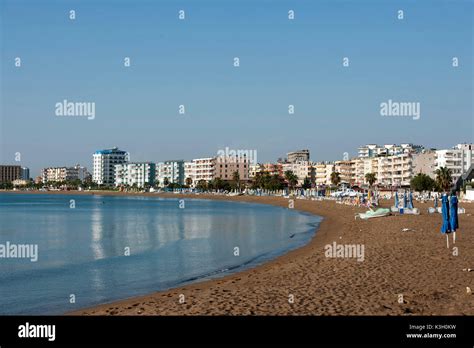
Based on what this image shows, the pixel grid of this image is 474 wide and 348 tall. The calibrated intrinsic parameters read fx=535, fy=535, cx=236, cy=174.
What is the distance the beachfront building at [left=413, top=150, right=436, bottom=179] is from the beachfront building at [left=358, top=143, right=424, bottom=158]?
646 inches

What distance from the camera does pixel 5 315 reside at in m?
14.3

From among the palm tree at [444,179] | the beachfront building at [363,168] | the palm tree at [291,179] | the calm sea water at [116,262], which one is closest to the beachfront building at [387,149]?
the beachfront building at [363,168]

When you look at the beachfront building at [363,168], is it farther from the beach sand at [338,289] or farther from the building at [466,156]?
the beach sand at [338,289]

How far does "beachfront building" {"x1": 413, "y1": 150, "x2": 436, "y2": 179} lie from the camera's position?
130250mm

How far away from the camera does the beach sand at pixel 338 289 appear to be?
450 inches

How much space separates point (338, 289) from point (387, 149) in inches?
6801

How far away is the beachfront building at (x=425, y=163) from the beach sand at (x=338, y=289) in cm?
11448

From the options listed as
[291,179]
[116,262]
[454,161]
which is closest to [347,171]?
[291,179]

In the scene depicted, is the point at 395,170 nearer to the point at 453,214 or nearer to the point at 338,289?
the point at 453,214

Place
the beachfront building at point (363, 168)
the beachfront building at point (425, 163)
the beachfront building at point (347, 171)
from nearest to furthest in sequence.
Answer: the beachfront building at point (425, 163), the beachfront building at point (363, 168), the beachfront building at point (347, 171)

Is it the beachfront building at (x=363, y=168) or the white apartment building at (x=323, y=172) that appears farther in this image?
the white apartment building at (x=323, y=172)
